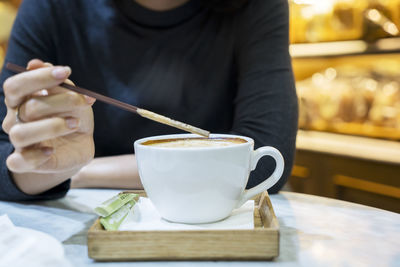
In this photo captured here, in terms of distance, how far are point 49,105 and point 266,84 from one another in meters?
0.55

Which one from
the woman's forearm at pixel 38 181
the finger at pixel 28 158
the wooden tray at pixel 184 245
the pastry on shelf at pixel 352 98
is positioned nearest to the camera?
the wooden tray at pixel 184 245

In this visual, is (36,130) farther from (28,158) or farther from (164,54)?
(164,54)

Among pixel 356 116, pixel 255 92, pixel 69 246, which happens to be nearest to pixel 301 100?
pixel 356 116

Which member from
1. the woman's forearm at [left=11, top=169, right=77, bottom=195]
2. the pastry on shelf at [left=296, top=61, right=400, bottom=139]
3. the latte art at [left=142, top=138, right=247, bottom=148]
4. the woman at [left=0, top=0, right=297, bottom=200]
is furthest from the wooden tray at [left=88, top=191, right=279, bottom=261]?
the pastry on shelf at [left=296, top=61, right=400, bottom=139]

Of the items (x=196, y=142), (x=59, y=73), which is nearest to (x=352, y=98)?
(x=196, y=142)

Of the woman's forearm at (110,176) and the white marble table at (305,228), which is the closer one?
the white marble table at (305,228)

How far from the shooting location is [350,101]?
2008mm

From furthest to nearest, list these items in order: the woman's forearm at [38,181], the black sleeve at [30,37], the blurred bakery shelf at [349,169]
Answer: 1. the blurred bakery shelf at [349,169]
2. the black sleeve at [30,37]
3. the woman's forearm at [38,181]

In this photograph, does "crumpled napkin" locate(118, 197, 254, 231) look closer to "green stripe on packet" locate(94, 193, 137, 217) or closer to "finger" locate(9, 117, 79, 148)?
"green stripe on packet" locate(94, 193, 137, 217)

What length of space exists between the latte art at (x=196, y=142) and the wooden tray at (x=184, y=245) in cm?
13

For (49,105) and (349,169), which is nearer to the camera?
(49,105)

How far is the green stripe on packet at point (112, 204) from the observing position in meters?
0.53

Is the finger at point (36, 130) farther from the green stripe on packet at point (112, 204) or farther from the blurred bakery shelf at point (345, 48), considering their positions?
the blurred bakery shelf at point (345, 48)

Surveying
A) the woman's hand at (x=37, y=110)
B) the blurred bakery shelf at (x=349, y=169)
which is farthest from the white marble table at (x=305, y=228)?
the blurred bakery shelf at (x=349, y=169)
